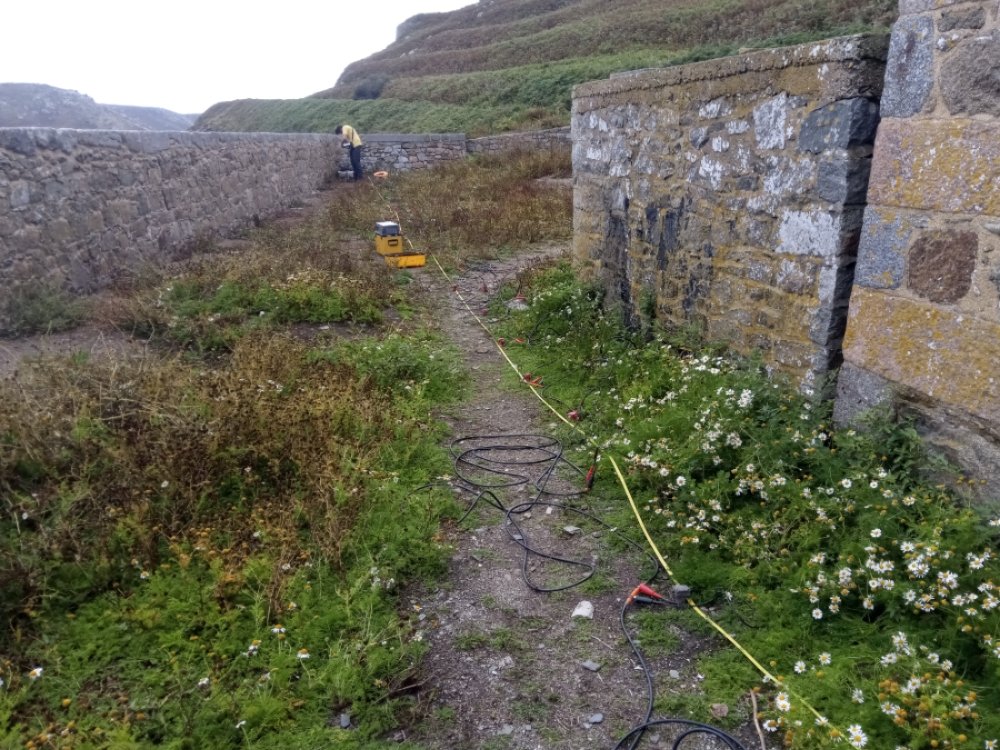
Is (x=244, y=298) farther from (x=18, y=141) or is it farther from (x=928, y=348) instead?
(x=928, y=348)

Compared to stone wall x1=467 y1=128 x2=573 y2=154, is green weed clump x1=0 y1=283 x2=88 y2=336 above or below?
below

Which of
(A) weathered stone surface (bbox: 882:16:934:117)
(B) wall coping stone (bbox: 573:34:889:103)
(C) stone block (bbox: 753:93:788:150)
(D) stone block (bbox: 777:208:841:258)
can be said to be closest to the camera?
(A) weathered stone surface (bbox: 882:16:934:117)

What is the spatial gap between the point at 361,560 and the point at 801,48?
368cm

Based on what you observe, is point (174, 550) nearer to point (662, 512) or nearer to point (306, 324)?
point (662, 512)

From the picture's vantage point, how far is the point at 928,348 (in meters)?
3.11

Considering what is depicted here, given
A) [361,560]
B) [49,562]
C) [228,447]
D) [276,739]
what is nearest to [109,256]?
[228,447]

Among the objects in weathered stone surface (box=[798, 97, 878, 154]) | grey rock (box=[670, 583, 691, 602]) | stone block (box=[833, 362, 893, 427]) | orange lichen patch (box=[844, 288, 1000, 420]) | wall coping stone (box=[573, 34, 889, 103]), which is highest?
wall coping stone (box=[573, 34, 889, 103])

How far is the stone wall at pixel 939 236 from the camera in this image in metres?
2.78

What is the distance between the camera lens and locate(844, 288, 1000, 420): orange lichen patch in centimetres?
285

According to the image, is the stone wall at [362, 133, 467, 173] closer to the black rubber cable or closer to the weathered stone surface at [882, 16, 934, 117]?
the black rubber cable

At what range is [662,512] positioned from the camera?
11.9 ft

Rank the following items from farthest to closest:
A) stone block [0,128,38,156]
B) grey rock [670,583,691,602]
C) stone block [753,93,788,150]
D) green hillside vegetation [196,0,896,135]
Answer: green hillside vegetation [196,0,896,135] → stone block [0,128,38,156] → stone block [753,93,788,150] → grey rock [670,583,691,602]

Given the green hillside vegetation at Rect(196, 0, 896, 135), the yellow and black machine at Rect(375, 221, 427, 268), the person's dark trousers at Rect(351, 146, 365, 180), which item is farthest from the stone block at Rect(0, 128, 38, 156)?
the green hillside vegetation at Rect(196, 0, 896, 135)

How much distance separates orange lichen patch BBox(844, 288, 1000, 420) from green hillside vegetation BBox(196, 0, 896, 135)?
20.4 m
